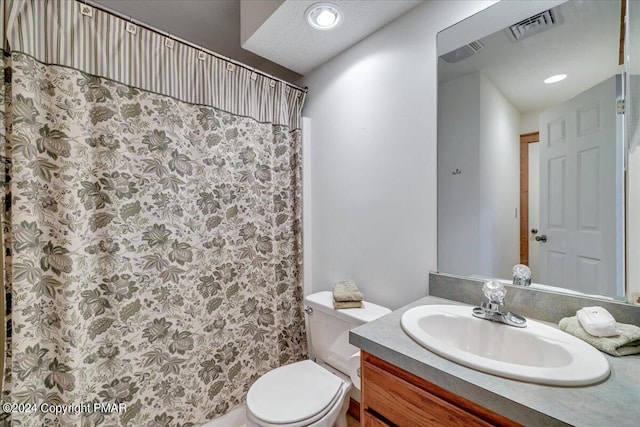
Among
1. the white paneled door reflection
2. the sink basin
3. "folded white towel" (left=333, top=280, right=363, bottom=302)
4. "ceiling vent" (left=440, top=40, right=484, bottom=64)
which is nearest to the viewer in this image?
the sink basin

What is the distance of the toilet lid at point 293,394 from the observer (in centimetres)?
108

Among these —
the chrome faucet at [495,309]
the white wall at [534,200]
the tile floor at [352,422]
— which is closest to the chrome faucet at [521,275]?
the white wall at [534,200]

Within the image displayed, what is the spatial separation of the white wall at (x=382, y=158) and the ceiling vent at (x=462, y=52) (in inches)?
2.6

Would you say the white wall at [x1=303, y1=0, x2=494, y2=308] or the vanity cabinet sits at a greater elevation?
the white wall at [x1=303, y1=0, x2=494, y2=308]

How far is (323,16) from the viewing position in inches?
52.4

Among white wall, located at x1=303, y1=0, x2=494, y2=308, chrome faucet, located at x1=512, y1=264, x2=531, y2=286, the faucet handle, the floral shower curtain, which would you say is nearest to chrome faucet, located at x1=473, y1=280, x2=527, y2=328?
the faucet handle

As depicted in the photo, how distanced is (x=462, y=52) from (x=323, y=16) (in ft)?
2.30

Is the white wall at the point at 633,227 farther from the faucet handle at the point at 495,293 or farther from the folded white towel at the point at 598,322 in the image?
the faucet handle at the point at 495,293

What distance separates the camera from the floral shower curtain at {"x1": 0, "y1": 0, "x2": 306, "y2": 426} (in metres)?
0.99

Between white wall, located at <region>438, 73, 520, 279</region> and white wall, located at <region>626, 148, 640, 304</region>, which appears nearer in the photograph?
white wall, located at <region>626, 148, 640, 304</region>

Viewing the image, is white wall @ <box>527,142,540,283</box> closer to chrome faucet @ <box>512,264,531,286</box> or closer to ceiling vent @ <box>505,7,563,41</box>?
chrome faucet @ <box>512,264,531,286</box>

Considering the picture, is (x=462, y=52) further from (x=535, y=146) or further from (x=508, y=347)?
(x=508, y=347)

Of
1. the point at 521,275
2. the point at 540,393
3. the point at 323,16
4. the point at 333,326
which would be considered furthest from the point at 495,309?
the point at 323,16

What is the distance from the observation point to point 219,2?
165cm
